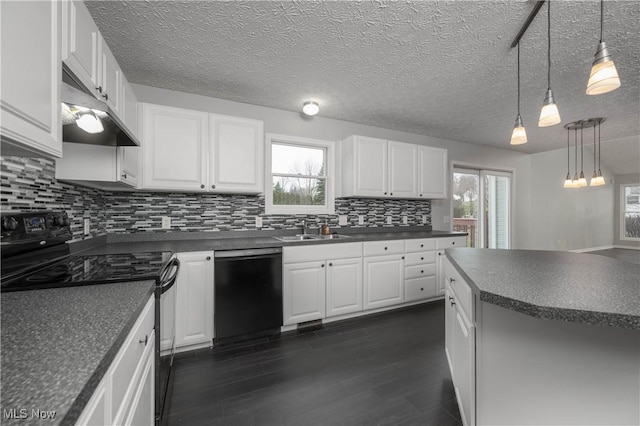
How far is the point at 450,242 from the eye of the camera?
11.6 ft

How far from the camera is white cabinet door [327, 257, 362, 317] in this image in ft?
9.06

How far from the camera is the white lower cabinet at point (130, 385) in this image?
0.60 m

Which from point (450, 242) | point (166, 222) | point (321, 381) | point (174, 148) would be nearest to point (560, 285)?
point (321, 381)

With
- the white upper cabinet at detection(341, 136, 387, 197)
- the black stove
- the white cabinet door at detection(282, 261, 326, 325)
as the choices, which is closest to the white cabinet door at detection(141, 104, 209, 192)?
the black stove

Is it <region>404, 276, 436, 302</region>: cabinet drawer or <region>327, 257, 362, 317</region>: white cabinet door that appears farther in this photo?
<region>404, 276, 436, 302</region>: cabinet drawer

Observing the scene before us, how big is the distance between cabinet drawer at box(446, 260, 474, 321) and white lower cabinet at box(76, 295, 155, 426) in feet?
4.35

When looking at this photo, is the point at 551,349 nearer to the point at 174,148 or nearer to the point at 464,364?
the point at 464,364

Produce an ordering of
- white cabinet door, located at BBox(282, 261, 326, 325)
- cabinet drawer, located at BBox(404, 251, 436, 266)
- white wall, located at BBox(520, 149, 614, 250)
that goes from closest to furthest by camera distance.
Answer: white cabinet door, located at BBox(282, 261, 326, 325)
cabinet drawer, located at BBox(404, 251, 436, 266)
white wall, located at BBox(520, 149, 614, 250)

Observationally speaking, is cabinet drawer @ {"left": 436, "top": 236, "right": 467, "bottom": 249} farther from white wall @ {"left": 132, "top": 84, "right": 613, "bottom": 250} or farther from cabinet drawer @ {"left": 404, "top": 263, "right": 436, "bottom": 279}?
white wall @ {"left": 132, "top": 84, "right": 613, "bottom": 250}

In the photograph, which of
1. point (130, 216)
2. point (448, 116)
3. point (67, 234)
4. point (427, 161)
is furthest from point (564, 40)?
point (130, 216)

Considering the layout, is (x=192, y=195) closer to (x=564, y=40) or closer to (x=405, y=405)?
(x=405, y=405)

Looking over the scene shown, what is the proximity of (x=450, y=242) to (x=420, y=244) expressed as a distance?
0.54m

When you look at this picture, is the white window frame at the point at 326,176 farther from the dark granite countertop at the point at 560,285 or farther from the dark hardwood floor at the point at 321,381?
the dark granite countertop at the point at 560,285

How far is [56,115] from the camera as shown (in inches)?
35.2
